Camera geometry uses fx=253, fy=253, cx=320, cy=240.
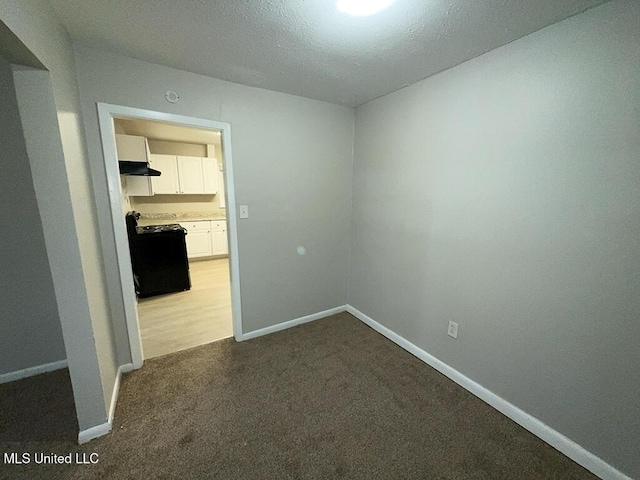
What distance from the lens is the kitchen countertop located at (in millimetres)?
4770

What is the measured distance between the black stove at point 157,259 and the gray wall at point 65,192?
180 centimetres

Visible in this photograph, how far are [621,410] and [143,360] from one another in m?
3.09

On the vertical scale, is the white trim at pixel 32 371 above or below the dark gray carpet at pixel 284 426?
above

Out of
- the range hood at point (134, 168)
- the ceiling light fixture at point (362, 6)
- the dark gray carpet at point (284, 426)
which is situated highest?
the ceiling light fixture at point (362, 6)

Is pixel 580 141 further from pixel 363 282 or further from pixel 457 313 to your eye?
pixel 363 282

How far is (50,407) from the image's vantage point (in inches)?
64.6

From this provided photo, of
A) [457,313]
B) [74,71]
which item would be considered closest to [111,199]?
[74,71]

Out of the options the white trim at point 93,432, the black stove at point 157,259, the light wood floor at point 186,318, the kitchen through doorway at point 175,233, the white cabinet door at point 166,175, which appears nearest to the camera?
the white trim at point 93,432

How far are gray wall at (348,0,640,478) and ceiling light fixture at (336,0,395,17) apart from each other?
86cm

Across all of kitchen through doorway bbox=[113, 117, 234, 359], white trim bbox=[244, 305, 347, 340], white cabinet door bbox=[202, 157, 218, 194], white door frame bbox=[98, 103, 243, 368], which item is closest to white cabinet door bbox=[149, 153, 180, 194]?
kitchen through doorway bbox=[113, 117, 234, 359]

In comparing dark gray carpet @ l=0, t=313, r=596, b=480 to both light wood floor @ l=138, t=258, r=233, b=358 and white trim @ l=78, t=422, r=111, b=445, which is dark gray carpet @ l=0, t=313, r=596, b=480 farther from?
light wood floor @ l=138, t=258, r=233, b=358

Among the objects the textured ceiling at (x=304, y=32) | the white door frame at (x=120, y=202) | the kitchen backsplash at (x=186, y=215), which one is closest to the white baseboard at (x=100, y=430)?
the white door frame at (x=120, y=202)

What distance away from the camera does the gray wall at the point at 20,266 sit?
5.40 ft

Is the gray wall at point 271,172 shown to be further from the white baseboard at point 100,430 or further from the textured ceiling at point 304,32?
the white baseboard at point 100,430
